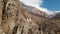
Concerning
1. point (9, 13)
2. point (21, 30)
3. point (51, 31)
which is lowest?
point (51, 31)

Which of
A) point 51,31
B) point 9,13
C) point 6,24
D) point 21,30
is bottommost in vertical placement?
point 51,31

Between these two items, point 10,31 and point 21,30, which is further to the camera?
point 21,30

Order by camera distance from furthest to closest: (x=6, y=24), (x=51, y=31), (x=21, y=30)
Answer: (x=51, y=31) < (x=21, y=30) < (x=6, y=24)

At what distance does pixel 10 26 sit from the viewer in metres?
23.9

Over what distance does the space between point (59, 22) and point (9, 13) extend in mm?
45345

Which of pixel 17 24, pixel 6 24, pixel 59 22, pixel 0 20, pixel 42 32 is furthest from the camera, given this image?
pixel 59 22

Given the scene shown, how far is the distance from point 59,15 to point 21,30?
159 feet

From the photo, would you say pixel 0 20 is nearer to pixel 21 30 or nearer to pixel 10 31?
pixel 10 31

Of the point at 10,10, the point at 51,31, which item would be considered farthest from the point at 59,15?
the point at 10,10

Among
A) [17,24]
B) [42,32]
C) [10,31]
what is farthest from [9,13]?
[42,32]

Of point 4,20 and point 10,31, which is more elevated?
point 4,20

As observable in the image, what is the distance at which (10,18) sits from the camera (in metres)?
24.1

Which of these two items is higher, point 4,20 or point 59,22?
point 4,20

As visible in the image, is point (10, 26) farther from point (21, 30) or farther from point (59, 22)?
point (59, 22)
